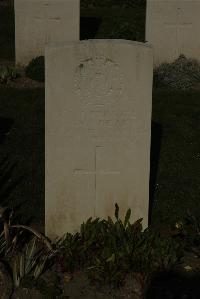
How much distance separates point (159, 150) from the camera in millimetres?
9008

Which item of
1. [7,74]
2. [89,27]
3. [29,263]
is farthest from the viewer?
[89,27]

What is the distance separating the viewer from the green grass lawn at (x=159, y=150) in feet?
25.2

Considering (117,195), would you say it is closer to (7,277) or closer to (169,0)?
(7,277)

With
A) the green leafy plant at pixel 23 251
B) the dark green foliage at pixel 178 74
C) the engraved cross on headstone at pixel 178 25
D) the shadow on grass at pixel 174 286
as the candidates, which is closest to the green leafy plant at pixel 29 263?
the green leafy plant at pixel 23 251

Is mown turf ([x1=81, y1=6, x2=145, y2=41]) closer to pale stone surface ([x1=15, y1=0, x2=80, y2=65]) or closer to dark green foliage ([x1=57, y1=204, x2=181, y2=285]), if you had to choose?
pale stone surface ([x1=15, y1=0, x2=80, y2=65])

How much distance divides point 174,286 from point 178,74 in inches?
286

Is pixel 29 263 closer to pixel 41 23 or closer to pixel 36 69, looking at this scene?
pixel 36 69

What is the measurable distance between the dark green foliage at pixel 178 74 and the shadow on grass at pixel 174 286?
6.44m

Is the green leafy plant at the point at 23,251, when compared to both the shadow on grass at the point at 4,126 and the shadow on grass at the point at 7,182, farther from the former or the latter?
the shadow on grass at the point at 4,126

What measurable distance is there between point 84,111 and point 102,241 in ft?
4.07

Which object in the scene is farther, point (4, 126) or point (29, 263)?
point (4, 126)

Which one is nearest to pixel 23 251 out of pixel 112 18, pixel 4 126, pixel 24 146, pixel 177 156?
pixel 24 146

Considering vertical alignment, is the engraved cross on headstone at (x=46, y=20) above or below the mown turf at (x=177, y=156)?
above

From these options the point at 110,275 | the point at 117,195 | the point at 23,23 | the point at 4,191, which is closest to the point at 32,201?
the point at 4,191
